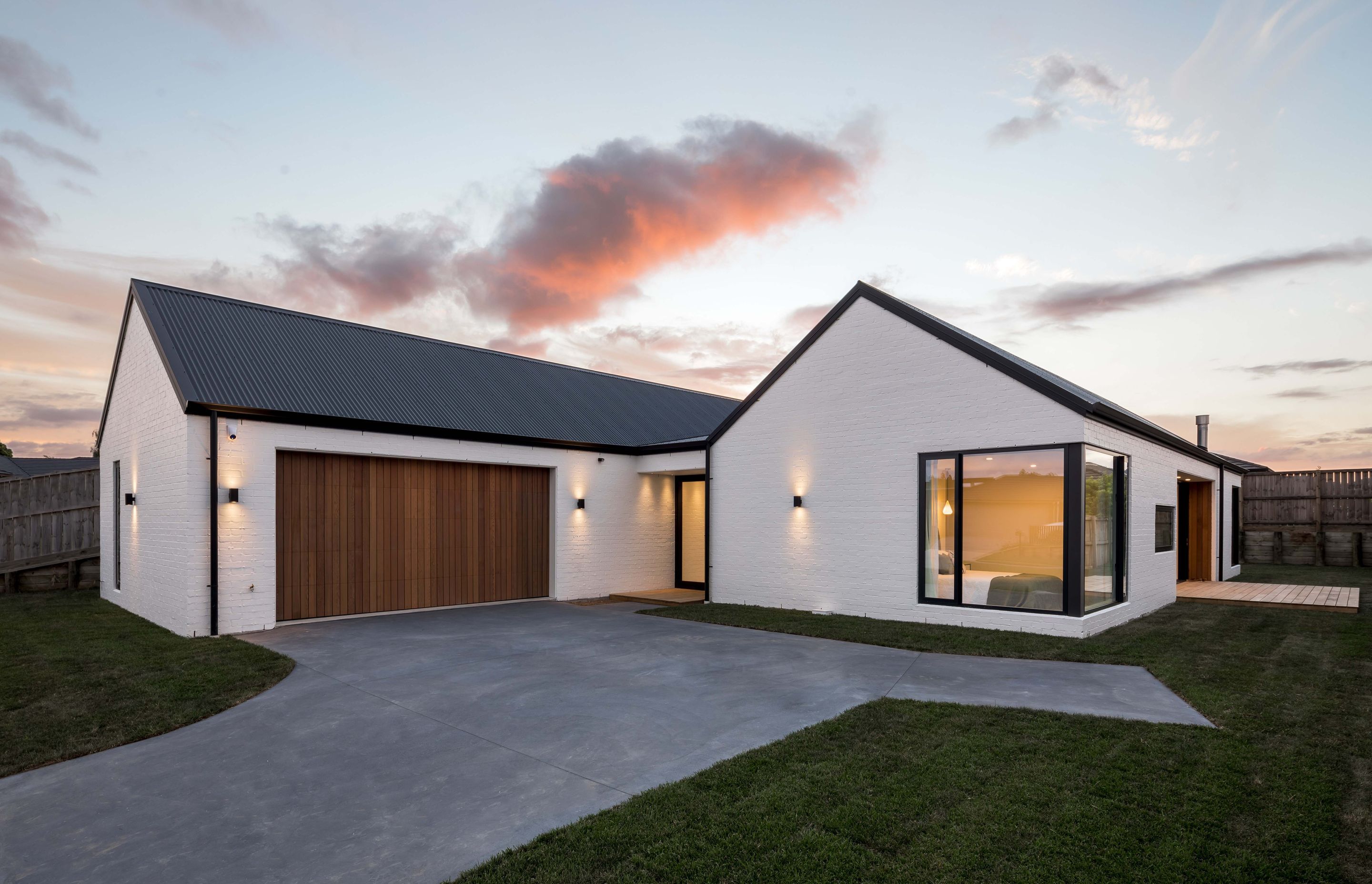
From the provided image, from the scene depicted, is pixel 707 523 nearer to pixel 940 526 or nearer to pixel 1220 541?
pixel 940 526

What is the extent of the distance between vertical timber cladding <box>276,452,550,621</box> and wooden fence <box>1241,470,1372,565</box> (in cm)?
2093

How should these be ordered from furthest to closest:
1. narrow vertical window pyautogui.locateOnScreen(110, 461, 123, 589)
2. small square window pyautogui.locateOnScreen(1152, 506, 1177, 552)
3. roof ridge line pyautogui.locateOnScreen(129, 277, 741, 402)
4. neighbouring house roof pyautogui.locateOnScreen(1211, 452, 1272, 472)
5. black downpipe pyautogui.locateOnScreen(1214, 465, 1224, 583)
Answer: neighbouring house roof pyautogui.locateOnScreen(1211, 452, 1272, 472)
black downpipe pyautogui.locateOnScreen(1214, 465, 1224, 583)
narrow vertical window pyautogui.locateOnScreen(110, 461, 123, 589)
roof ridge line pyautogui.locateOnScreen(129, 277, 741, 402)
small square window pyautogui.locateOnScreen(1152, 506, 1177, 552)

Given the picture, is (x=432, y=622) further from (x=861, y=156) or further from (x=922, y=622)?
(x=861, y=156)

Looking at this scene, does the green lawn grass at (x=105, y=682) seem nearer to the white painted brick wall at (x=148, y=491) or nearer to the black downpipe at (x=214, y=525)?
the black downpipe at (x=214, y=525)

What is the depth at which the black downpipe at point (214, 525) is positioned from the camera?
8539 millimetres

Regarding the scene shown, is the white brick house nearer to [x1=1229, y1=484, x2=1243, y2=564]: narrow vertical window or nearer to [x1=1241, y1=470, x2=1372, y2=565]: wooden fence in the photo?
[x1=1229, y1=484, x2=1243, y2=564]: narrow vertical window

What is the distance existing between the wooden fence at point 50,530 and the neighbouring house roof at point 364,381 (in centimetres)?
217

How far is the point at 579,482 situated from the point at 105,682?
773 cm

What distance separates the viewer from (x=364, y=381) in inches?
444

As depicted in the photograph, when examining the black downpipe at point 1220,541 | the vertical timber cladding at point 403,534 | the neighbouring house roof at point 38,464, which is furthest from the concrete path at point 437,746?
the neighbouring house roof at point 38,464

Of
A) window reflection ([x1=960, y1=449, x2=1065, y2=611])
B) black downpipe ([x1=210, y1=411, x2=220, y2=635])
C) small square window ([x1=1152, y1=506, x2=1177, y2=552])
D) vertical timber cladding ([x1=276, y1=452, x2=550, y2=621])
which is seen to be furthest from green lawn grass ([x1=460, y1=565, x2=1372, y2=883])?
vertical timber cladding ([x1=276, y1=452, x2=550, y2=621])

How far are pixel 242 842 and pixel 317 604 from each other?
752 centimetres

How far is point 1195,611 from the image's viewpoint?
10.5 meters

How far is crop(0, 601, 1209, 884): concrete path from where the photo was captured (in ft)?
9.96
